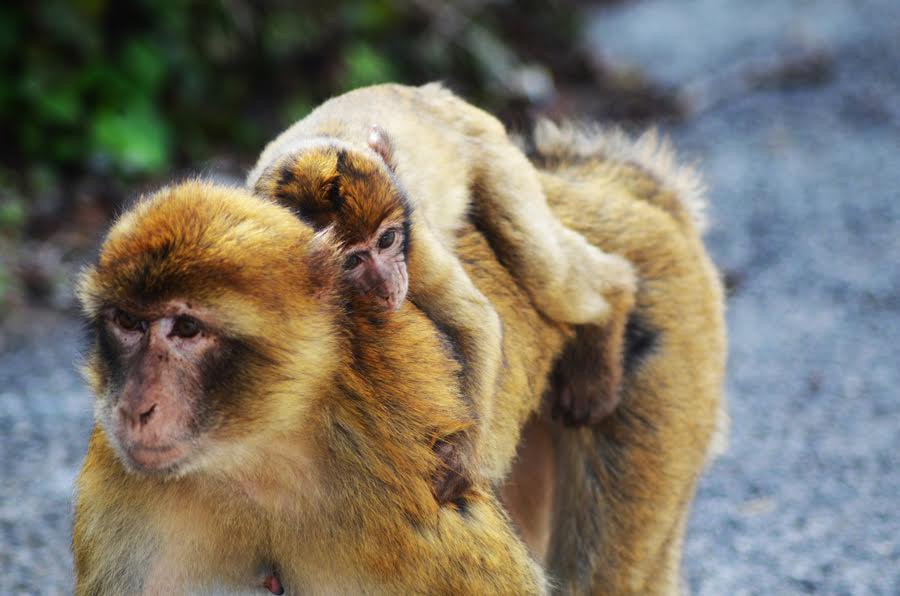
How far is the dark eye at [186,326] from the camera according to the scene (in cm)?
203

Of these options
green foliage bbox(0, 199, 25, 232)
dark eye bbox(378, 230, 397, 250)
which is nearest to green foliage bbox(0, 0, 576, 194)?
green foliage bbox(0, 199, 25, 232)

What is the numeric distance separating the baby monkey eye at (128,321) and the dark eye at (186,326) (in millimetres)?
70

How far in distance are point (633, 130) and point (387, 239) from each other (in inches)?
262

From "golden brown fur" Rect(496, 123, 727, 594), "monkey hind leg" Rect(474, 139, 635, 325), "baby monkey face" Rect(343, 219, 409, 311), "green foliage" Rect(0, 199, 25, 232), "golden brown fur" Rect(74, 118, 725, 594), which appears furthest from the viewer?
"green foliage" Rect(0, 199, 25, 232)

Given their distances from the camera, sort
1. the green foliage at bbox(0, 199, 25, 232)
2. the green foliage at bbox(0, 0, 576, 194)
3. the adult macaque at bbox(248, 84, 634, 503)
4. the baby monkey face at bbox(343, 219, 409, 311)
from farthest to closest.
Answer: the green foliage at bbox(0, 0, 576, 194) → the green foliage at bbox(0, 199, 25, 232) → the adult macaque at bbox(248, 84, 634, 503) → the baby monkey face at bbox(343, 219, 409, 311)

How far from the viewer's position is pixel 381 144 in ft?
9.09

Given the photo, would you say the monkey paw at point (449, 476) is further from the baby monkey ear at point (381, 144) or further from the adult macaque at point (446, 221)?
the baby monkey ear at point (381, 144)

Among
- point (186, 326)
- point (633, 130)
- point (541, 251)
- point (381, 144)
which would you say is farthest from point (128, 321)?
point (633, 130)

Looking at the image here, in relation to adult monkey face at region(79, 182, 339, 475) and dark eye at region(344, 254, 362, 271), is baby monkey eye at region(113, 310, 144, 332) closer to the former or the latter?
adult monkey face at region(79, 182, 339, 475)

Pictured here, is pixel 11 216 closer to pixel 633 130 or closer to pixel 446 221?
pixel 446 221

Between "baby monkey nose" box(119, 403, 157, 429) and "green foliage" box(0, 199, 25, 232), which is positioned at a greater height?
"baby monkey nose" box(119, 403, 157, 429)

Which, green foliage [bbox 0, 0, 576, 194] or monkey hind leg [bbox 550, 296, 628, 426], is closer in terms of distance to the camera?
monkey hind leg [bbox 550, 296, 628, 426]

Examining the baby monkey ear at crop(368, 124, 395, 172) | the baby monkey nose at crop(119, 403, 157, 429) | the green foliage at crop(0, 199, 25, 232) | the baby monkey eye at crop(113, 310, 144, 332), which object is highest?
the baby monkey ear at crop(368, 124, 395, 172)

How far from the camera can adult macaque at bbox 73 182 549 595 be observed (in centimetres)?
204
